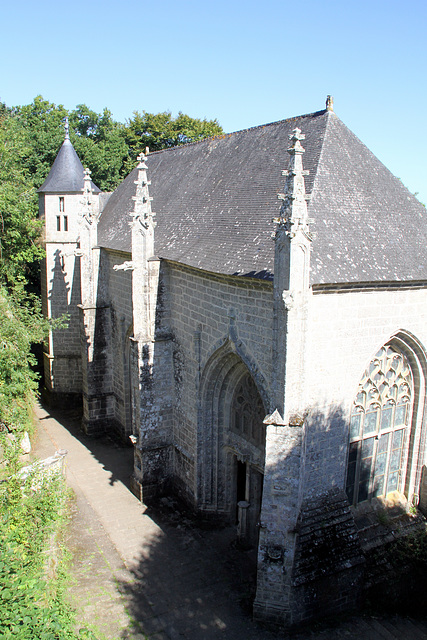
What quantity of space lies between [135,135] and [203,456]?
2872 cm

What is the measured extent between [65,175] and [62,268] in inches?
154

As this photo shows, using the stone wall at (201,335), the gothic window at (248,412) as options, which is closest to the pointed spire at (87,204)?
the stone wall at (201,335)

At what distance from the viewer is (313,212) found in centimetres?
1018

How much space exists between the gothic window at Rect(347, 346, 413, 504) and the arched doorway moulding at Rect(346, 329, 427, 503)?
0.09 m

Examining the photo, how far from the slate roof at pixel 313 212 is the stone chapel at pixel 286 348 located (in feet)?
0.16

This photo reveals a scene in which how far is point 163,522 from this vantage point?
13367mm

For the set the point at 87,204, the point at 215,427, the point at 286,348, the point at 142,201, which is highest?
the point at 87,204

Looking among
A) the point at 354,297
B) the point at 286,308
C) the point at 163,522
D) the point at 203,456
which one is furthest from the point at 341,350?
the point at 163,522

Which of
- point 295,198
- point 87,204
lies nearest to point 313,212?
point 295,198

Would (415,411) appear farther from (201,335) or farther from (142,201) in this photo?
(142,201)

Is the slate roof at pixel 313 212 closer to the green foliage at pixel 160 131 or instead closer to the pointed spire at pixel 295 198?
the pointed spire at pixel 295 198

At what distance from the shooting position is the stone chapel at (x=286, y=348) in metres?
9.19

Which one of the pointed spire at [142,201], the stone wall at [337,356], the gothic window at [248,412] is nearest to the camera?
the stone wall at [337,356]

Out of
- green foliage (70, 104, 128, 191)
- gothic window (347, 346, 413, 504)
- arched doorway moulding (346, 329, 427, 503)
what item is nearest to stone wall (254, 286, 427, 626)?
arched doorway moulding (346, 329, 427, 503)
